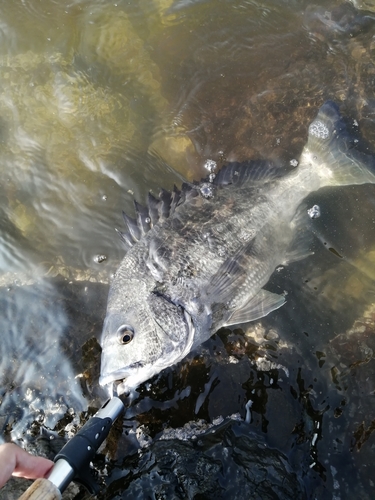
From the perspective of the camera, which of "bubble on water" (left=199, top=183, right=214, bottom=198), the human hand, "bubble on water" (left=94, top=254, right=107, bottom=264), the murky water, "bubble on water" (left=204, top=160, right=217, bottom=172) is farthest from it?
"bubble on water" (left=204, top=160, right=217, bottom=172)

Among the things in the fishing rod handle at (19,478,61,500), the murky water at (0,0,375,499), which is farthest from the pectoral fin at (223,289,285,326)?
the fishing rod handle at (19,478,61,500)

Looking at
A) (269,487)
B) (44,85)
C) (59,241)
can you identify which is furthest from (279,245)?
(44,85)

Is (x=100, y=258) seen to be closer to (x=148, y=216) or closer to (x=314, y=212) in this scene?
(x=148, y=216)

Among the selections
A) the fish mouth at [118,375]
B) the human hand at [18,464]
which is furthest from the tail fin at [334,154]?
the human hand at [18,464]

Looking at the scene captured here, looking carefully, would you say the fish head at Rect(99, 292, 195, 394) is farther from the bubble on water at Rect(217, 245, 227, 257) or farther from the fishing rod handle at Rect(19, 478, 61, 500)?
the fishing rod handle at Rect(19, 478, 61, 500)

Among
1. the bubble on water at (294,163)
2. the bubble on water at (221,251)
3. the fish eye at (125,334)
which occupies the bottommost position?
the fish eye at (125,334)

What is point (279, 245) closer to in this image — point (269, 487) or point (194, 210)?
point (194, 210)

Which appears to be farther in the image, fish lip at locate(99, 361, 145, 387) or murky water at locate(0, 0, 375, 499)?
murky water at locate(0, 0, 375, 499)

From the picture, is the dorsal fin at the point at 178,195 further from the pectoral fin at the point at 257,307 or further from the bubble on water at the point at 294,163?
the pectoral fin at the point at 257,307

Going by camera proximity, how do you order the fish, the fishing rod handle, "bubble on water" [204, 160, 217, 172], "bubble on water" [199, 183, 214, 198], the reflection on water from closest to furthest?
the fishing rod handle
the fish
the reflection on water
"bubble on water" [199, 183, 214, 198]
"bubble on water" [204, 160, 217, 172]
